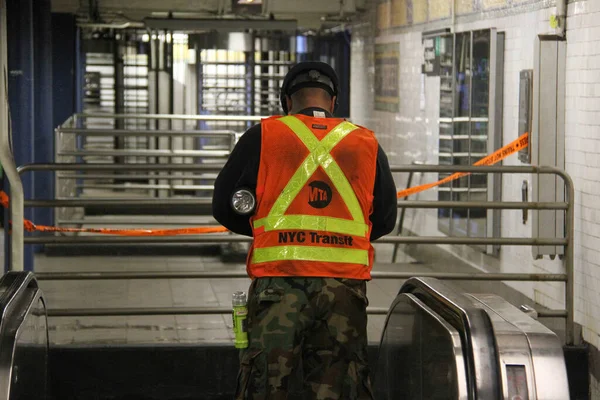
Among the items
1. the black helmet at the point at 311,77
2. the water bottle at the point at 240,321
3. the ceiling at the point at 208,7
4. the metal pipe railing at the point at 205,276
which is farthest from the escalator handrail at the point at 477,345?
the ceiling at the point at 208,7

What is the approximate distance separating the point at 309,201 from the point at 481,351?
0.80m

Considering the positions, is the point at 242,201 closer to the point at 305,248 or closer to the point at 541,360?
the point at 305,248

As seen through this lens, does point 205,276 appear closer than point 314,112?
No

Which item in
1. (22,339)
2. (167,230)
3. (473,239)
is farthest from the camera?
(167,230)

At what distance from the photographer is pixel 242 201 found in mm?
3926

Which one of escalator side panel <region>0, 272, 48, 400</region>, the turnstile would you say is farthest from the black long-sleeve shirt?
escalator side panel <region>0, 272, 48, 400</region>

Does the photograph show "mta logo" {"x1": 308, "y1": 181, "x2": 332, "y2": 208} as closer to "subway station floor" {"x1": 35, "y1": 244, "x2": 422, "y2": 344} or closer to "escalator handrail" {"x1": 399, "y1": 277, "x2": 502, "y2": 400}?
"escalator handrail" {"x1": 399, "y1": 277, "x2": 502, "y2": 400}

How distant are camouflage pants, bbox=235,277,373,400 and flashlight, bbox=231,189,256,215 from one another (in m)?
0.26

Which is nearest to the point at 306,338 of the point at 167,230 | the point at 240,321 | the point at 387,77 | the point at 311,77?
the point at 240,321

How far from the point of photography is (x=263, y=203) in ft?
12.9

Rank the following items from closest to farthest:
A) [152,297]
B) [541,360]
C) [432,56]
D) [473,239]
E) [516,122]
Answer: [541,360] → [473,239] → [516,122] → [152,297] → [432,56]

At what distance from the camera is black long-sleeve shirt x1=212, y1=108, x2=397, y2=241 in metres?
3.93

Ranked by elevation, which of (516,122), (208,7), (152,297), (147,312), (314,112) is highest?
(208,7)

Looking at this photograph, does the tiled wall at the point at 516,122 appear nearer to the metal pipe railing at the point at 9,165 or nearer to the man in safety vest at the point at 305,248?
the man in safety vest at the point at 305,248
